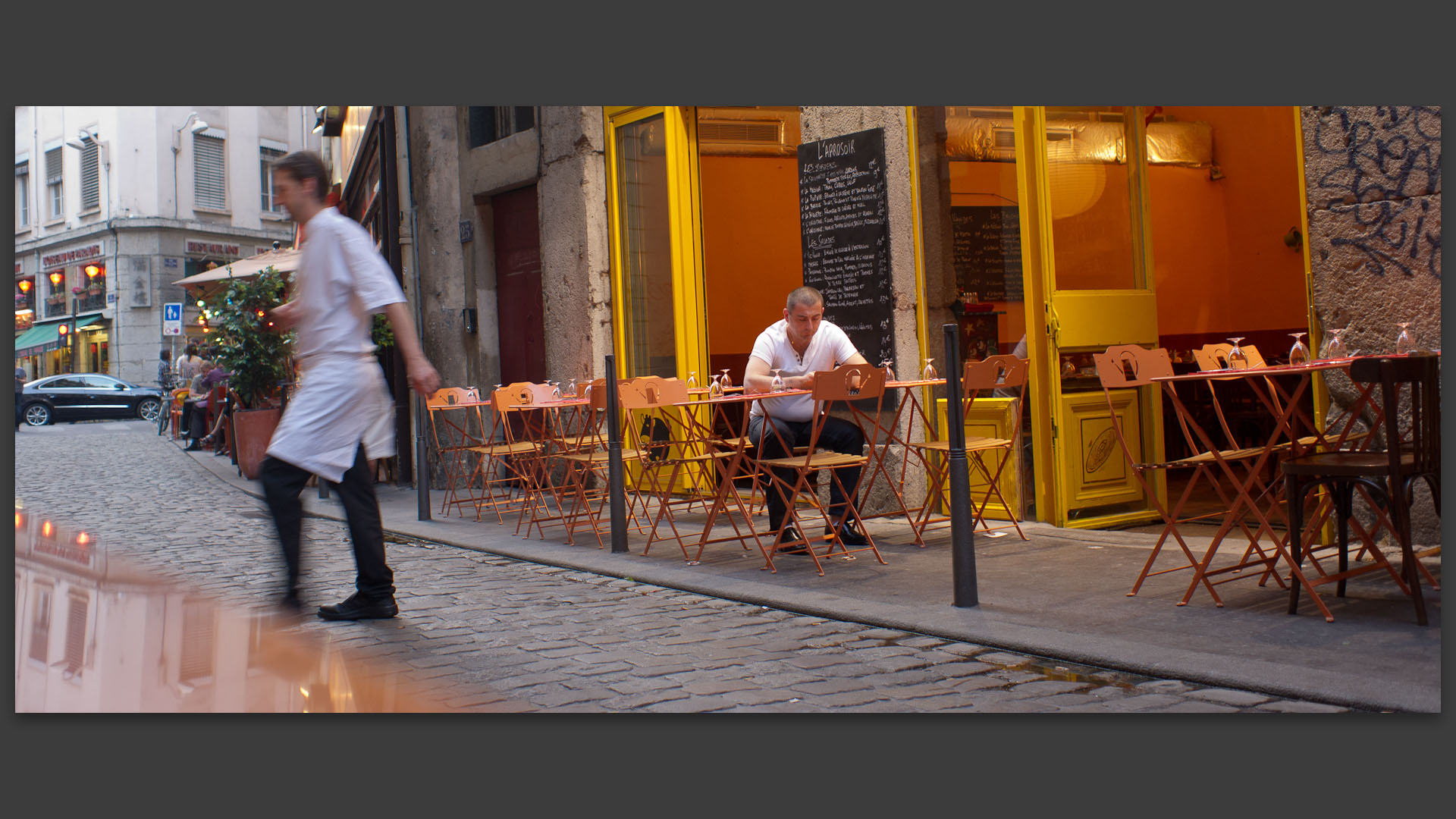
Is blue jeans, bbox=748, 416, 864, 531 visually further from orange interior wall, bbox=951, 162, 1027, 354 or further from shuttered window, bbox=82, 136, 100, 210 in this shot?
shuttered window, bbox=82, 136, 100, 210

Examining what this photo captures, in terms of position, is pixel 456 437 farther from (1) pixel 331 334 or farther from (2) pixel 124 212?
(1) pixel 331 334

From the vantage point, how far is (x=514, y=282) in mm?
11422

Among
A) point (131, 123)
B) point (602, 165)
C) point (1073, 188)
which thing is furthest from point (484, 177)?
point (131, 123)

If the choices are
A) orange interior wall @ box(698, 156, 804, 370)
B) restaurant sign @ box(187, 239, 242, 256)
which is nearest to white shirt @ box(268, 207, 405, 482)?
restaurant sign @ box(187, 239, 242, 256)

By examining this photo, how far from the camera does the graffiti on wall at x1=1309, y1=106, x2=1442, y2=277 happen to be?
5.25 m

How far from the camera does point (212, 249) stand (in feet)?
22.7

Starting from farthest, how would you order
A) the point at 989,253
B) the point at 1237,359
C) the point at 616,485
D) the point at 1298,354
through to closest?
the point at 989,253 < the point at 616,485 < the point at 1237,359 < the point at 1298,354

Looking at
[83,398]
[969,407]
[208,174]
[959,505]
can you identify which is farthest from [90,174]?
[969,407]

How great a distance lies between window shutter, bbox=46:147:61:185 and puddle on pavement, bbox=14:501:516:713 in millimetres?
1401

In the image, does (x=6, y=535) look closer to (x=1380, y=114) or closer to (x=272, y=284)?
(x=1380, y=114)

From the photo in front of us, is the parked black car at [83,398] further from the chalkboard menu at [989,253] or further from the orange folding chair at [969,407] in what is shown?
the chalkboard menu at [989,253]

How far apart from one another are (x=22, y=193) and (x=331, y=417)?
1.28 m

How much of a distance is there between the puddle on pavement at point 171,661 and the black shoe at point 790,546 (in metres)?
2.45

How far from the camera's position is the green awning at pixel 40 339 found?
13.8ft
